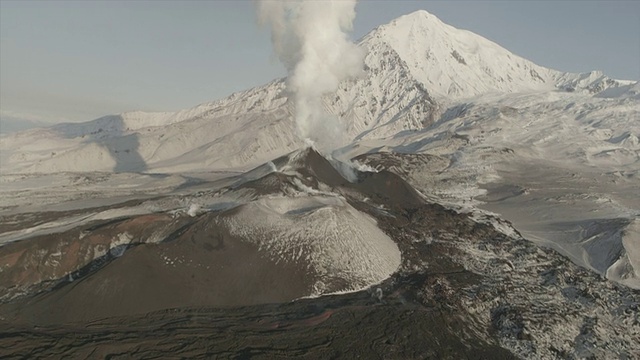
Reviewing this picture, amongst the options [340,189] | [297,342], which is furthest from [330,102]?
[297,342]

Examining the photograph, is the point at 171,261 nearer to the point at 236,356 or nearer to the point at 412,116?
the point at 236,356

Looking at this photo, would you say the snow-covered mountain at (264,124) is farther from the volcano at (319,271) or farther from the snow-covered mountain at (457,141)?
the volcano at (319,271)

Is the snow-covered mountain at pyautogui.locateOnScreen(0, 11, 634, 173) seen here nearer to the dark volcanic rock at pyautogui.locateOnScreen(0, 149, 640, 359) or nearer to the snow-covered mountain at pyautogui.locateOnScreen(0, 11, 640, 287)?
the snow-covered mountain at pyautogui.locateOnScreen(0, 11, 640, 287)

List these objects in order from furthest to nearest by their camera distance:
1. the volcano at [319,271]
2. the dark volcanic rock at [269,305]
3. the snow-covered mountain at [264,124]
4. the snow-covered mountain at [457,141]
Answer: the snow-covered mountain at [264,124]
the snow-covered mountain at [457,141]
the volcano at [319,271]
the dark volcanic rock at [269,305]

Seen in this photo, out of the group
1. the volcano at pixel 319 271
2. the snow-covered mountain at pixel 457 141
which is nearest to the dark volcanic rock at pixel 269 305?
the volcano at pixel 319 271

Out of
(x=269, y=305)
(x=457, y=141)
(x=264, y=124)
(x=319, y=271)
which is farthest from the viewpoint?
(x=264, y=124)

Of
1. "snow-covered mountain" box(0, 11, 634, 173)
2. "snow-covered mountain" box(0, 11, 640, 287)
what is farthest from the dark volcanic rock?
"snow-covered mountain" box(0, 11, 634, 173)

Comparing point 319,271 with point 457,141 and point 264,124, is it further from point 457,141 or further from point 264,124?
point 264,124

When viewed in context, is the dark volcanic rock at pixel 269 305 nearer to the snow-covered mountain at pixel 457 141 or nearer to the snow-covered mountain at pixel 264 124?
the snow-covered mountain at pixel 457 141

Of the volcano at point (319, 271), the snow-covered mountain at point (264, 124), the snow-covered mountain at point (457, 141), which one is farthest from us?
the snow-covered mountain at point (264, 124)

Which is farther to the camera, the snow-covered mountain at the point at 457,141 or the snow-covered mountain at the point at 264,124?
the snow-covered mountain at the point at 264,124

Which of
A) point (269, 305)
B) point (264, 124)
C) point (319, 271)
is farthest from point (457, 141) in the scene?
point (269, 305)

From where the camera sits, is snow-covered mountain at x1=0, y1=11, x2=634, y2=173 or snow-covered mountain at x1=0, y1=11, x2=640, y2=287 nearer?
snow-covered mountain at x1=0, y1=11, x2=640, y2=287
